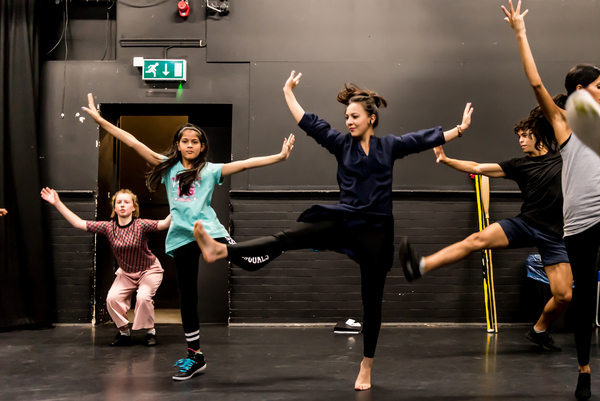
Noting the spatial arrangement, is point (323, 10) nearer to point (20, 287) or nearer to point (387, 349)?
point (387, 349)

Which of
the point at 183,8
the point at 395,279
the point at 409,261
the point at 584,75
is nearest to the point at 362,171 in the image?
the point at 409,261

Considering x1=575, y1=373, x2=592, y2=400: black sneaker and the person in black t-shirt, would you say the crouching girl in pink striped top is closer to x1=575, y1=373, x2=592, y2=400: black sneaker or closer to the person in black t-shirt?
the person in black t-shirt

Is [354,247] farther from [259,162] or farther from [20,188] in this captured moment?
[20,188]

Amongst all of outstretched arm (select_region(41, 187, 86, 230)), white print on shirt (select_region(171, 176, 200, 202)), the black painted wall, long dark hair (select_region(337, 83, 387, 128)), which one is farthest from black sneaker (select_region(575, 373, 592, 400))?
outstretched arm (select_region(41, 187, 86, 230))

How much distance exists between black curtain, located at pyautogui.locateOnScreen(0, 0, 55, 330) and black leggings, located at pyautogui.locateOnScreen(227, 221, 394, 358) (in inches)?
112

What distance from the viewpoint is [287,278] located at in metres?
4.82

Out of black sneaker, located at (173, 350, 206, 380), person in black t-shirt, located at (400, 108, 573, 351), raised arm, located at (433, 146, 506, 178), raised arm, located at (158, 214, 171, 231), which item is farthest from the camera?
raised arm, located at (158, 214, 171, 231)

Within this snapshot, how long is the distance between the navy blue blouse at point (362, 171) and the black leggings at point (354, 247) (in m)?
0.05

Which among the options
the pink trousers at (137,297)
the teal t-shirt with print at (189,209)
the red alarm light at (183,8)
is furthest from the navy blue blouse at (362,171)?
the red alarm light at (183,8)

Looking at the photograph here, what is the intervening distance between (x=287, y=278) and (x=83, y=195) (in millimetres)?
2078

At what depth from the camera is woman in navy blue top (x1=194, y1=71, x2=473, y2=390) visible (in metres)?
2.56

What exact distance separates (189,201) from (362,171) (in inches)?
39.9

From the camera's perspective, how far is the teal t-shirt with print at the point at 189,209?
2.91 m

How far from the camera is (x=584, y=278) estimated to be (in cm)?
234
